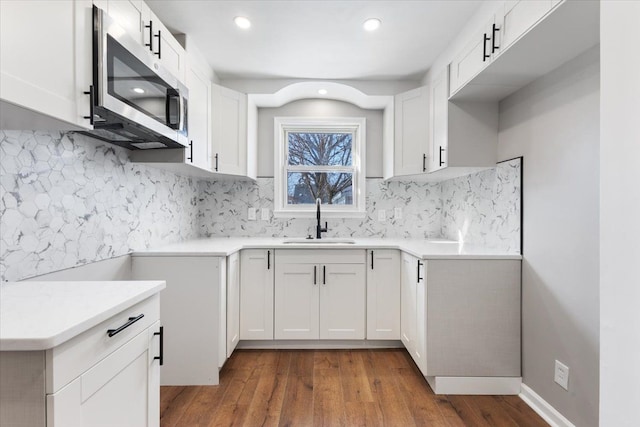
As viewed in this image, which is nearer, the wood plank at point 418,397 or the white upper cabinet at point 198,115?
the wood plank at point 418,397

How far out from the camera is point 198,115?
7.36 feet

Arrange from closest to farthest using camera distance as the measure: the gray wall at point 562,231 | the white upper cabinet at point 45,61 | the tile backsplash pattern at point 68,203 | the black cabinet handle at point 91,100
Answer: the white upper cabinet at point 45,61, the black cabinet handle at point 91,100, the tile backsplash pattern at point 68,203, the gray wall at point 562,231

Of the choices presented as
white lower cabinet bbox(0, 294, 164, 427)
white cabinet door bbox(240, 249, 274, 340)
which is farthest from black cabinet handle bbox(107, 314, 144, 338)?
white cabinet door bbox(240, 249, 274, 340)

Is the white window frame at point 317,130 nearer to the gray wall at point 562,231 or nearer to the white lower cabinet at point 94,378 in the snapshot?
the gray wall at point 562,231

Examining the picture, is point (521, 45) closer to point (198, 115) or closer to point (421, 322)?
point (421, 322)

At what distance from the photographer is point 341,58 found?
8.25 feet

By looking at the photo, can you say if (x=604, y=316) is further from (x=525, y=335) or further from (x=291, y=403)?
(x=291, y=403)

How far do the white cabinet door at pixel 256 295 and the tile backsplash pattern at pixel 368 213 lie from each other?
66cm

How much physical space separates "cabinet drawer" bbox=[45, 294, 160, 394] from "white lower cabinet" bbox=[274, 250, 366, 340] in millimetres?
1480

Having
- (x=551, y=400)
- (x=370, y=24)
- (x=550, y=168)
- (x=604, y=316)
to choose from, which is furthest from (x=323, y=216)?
(x=604, y=316)

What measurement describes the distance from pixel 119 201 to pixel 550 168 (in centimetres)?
246

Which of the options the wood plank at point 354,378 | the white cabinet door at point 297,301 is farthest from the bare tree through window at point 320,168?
the wood plank at point 354,378

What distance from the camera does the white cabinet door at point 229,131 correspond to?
8.37ft

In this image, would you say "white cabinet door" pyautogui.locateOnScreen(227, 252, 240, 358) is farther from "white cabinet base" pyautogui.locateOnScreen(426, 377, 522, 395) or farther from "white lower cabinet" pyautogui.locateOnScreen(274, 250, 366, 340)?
"white cabinet base" pyautogui.locateOnScreen(426, 377, 522, 395)
